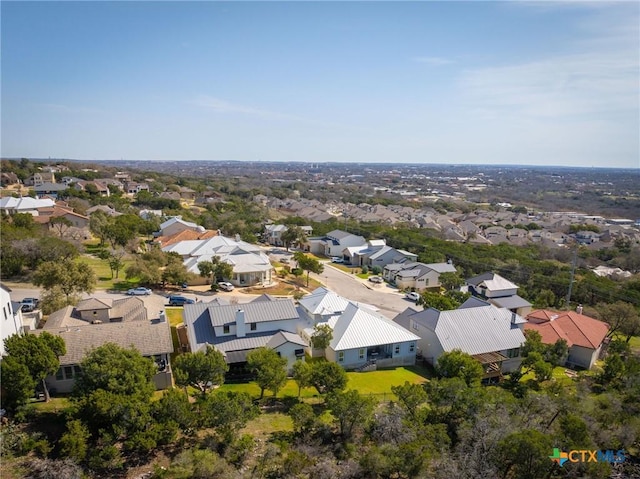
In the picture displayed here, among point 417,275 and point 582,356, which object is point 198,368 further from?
point 417,275

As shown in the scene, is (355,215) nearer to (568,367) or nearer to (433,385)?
(568,367)

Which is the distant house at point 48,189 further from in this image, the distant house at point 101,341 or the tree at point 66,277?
the distant house at point 101,341

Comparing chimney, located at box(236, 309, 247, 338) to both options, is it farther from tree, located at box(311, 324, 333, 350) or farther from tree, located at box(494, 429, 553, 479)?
tree, located at box(494, 429, 553, 479)

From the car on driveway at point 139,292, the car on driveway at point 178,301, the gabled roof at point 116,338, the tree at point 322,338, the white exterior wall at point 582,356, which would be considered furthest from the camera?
the car on driveway at point 139,292

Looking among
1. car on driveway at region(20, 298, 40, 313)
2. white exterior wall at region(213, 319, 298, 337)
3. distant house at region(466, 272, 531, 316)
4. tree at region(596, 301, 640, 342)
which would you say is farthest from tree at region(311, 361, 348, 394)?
tree at region(596, 301, 640, 342)

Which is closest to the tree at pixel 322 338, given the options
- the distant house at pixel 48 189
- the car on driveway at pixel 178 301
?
the car on driveway at pixel 178 301

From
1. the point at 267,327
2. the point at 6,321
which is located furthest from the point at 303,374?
the point at 6,321
